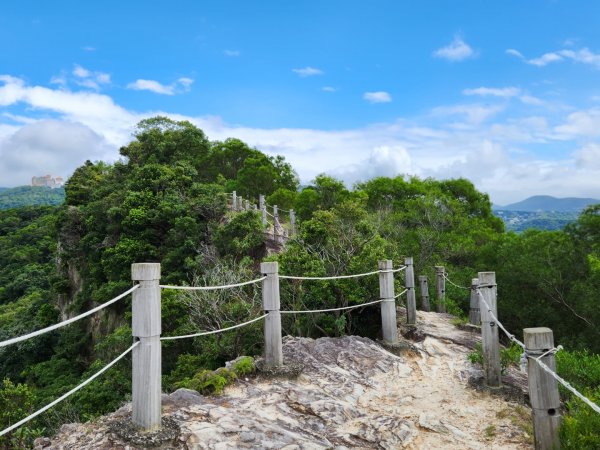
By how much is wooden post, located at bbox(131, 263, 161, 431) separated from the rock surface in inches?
9.1

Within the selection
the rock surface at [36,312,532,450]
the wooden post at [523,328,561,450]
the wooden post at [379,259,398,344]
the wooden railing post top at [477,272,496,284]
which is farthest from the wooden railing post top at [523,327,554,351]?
the wooden post at [379,259,398,344]

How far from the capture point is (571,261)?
38.3ft

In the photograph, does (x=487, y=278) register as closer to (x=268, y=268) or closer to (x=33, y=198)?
(x=268, y=268)

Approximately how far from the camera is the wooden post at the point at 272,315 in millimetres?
4695

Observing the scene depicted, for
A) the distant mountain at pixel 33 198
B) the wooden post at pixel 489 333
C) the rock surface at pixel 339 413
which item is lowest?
the rock surface at pixel 339 413

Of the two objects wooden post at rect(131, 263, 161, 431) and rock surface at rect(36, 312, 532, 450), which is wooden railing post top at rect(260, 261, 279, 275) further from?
wooden post at rect(131, 263, 161, 431)

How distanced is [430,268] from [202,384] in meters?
10.8

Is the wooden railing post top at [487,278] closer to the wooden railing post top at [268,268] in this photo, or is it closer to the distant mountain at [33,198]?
the wooden railing post top at [268,268]

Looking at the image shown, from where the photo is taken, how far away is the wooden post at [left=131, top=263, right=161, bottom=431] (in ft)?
10.4

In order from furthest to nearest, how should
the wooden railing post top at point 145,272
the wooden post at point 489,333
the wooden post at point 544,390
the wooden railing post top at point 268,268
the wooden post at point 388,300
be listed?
the wooden post at point 388,300 < the wooden railing post top at point 268,268 < the wooden post at point 489,333 < the wooden railing post top at point 145,272 < the wooden post at point 544,390

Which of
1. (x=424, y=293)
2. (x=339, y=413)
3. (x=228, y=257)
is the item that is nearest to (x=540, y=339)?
(x=339, y=413)

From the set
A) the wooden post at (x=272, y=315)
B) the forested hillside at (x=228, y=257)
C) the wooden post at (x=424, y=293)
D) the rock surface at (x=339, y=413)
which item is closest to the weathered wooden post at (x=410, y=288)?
the forested hillside at (x=228, y=257)

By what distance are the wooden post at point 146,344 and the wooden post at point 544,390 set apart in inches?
Result: 98.0

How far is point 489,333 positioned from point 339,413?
1674mm
